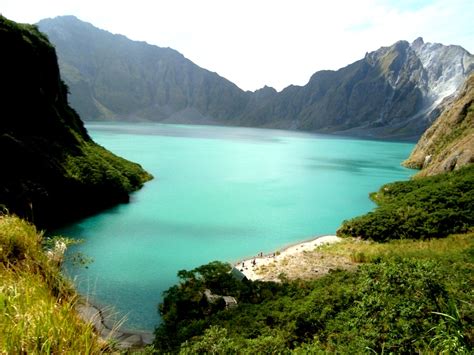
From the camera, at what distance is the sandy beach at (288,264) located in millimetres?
23531

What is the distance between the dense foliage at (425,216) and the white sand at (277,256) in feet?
7.60

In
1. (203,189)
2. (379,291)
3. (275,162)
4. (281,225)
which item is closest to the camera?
(379,291)

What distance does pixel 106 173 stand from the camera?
43.8m

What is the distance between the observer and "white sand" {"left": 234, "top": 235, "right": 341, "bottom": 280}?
81.8 ft

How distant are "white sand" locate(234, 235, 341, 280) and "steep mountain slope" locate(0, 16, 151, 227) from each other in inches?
669

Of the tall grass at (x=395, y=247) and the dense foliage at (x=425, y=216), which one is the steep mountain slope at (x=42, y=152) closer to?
the tall grass at (x=395, y=247)

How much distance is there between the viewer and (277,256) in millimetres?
28875

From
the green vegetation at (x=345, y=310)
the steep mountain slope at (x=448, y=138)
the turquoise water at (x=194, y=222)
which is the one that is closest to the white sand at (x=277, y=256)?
the turquoise water at (x=194, y=222)

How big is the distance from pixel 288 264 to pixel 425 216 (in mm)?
14287

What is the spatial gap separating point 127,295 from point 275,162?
232 feet

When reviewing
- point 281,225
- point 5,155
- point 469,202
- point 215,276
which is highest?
point 5,155

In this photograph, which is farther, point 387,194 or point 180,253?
point 387,194

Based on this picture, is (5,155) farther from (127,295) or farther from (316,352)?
(316,352)

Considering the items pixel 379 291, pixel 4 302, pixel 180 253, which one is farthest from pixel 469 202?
pixel 4 302
